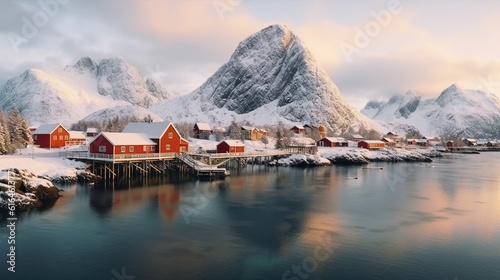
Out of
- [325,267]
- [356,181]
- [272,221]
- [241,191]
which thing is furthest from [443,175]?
[325,267]

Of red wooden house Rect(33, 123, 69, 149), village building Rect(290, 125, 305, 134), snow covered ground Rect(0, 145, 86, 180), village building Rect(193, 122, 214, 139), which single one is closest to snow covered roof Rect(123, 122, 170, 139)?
snow covered ground Rect(0, 145, 86, 180)

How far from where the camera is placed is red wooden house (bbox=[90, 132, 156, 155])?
199ft

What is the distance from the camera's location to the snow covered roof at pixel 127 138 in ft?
201

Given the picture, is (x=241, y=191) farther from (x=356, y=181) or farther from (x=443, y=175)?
(x=443, y=175)

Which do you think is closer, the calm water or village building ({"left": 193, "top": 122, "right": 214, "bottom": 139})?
the calm water

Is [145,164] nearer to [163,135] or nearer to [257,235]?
[163,135]

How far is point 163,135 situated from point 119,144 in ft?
30.7

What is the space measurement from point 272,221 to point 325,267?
11933mm

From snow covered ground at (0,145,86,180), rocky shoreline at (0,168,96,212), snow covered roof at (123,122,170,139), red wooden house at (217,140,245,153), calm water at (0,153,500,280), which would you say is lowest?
calm water at (0,153,500,280)

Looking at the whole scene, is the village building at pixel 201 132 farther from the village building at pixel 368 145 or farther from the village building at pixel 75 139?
the village building at pixel 368 145

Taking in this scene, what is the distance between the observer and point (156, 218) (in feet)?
122

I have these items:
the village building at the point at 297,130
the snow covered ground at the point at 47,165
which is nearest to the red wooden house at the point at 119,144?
the snow covered ground at the point at 47,165

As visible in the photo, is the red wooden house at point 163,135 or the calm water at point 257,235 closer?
the calm water at point 257,235

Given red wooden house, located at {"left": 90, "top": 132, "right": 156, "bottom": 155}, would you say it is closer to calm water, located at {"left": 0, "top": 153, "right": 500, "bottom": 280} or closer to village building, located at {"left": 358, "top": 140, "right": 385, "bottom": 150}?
calm water, located at {"left": 0, "top": 153, "right": 500, "bottom": 280}
